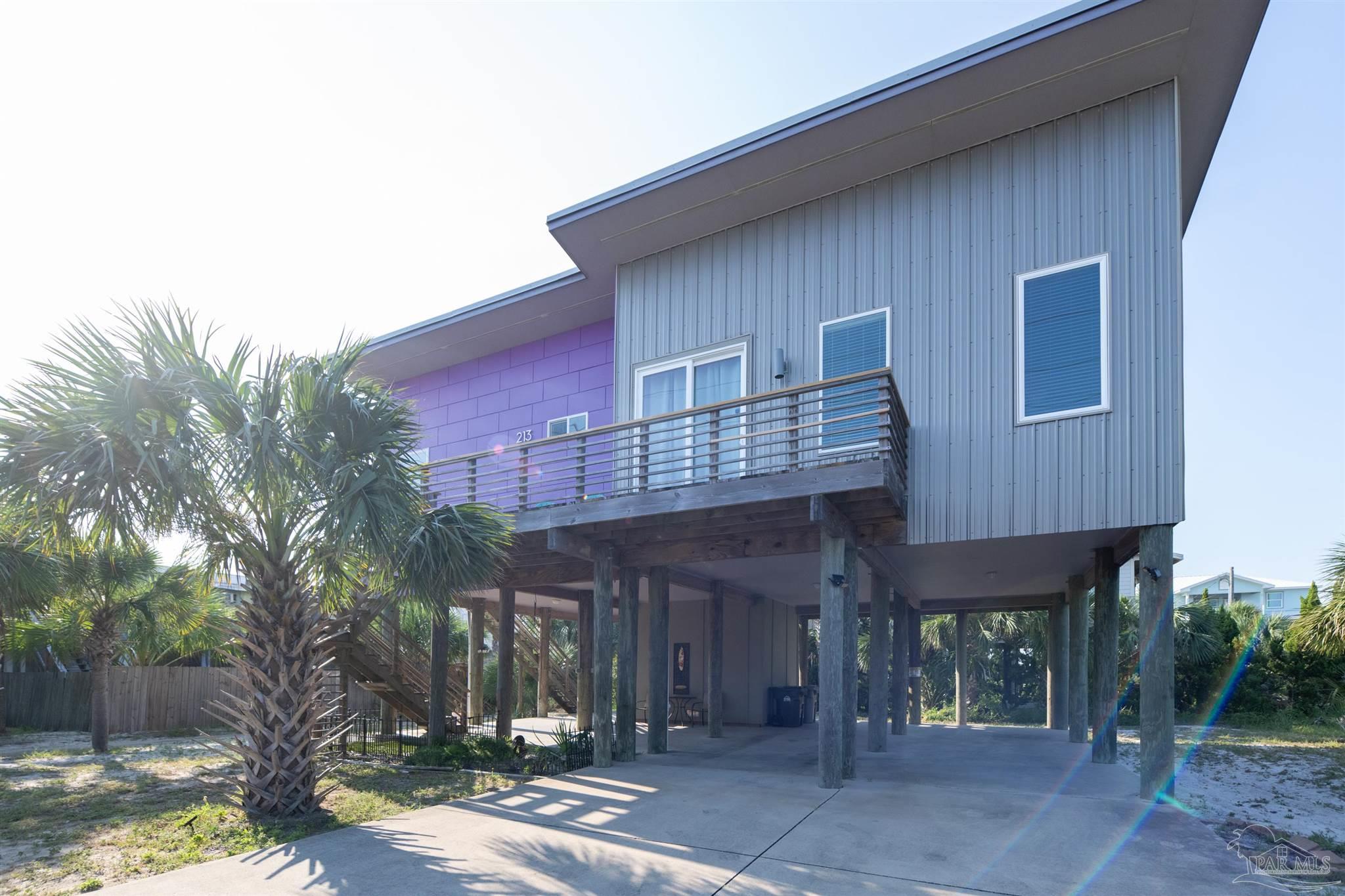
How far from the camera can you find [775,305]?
1192 cm

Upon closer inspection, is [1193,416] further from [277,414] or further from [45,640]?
[45,640]

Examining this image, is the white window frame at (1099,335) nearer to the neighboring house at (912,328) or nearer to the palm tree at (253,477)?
the neighboring house at (912,328)

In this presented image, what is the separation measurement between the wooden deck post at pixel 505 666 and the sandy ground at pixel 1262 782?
10085 millimetres

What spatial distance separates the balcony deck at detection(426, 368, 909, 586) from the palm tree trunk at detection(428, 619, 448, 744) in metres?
2.30

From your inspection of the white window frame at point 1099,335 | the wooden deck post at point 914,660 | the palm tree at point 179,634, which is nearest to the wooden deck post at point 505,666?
the palm tree at point 179,634

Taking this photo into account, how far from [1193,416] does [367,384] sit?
29.2 feet

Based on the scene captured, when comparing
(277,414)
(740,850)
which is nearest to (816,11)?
(277,414)

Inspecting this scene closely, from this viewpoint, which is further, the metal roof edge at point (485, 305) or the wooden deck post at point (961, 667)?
the wooden deck post at point (961, 667)

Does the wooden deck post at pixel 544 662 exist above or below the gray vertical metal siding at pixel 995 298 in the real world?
below

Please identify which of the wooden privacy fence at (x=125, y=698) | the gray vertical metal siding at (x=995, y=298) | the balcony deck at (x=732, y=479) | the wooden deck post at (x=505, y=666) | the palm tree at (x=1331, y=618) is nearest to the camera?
the gray vertical metal siding at (x=995, y=298)

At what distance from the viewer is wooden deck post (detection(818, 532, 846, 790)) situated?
32.1ft

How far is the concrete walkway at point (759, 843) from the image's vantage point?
628cm

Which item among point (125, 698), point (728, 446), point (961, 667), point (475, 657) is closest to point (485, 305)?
point (728, 446)

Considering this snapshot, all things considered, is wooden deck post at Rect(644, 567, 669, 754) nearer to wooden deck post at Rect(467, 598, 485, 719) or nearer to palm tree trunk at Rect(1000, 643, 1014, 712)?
wooden deck post at Rect(467, 598, 485, 719)
